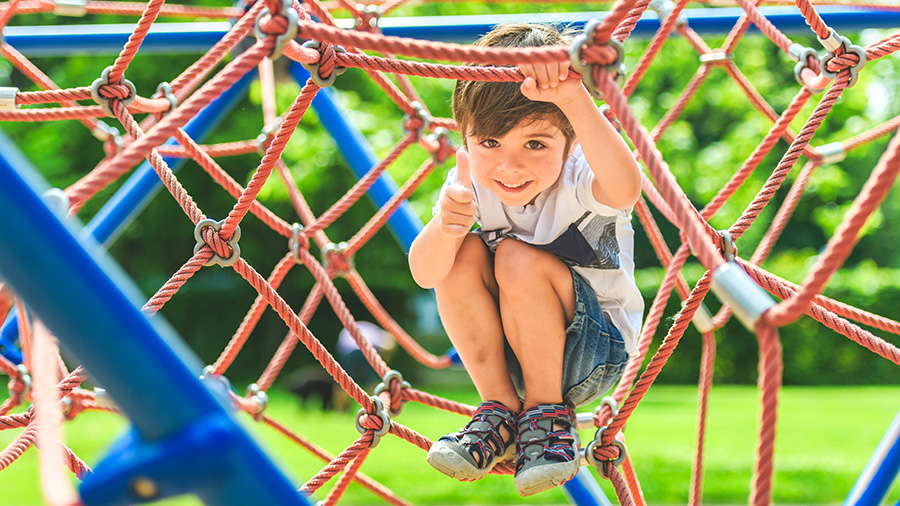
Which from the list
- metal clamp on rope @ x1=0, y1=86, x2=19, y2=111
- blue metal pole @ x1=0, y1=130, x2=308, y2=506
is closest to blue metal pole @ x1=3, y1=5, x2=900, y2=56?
metal clamp on rope @ x1=0, y1=86, x2=19, y2=111

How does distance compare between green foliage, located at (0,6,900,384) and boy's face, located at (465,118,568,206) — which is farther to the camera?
green foliage, located at (0,6,900,384)

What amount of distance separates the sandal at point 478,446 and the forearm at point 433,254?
144 millimetres

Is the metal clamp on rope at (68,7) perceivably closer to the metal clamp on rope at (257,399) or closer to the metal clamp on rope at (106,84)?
the metal clamp on rope at (106,84)

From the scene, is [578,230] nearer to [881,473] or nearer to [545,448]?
[545,448]

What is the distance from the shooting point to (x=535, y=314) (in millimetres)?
835

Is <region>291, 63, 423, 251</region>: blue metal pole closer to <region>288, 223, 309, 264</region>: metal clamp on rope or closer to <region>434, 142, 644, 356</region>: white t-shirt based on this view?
<region>288, 223, 309, 264</region>: metal clamp on rope

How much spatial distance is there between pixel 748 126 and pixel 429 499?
449 cm

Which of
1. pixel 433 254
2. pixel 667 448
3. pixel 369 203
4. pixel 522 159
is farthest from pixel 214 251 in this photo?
pixel 369 203

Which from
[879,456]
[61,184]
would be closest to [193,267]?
[879,456]

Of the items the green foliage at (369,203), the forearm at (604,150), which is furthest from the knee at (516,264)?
the green foliage at (369,203)

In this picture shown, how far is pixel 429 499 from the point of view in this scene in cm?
246

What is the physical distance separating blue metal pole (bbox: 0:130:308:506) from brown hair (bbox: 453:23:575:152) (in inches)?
16.9

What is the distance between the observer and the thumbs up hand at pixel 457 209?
774mm

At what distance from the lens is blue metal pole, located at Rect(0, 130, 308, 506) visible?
0.46 m
